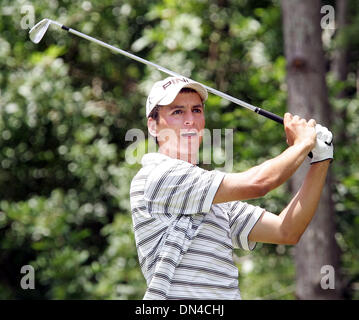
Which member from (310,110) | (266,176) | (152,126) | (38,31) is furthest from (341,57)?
(266,176)

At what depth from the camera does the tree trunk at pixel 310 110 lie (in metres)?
5.43

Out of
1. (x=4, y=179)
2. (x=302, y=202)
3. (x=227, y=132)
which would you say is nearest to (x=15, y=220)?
(x=4, y=179)

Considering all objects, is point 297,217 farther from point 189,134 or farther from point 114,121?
point 114,121

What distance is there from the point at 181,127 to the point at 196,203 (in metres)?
0.32

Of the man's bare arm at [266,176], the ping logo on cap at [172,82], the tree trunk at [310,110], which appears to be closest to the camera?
the man's bare arm at [266,176]

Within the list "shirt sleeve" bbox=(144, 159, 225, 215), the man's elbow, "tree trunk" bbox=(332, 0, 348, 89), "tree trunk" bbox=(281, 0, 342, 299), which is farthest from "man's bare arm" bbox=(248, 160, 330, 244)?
"tree trunk" bbox=(332, 0, 348, 89)

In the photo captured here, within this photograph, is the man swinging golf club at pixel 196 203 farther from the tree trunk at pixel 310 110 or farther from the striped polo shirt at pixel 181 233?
the tree trunk at pixel 310 110

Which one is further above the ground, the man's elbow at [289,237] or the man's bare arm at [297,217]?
the man's bare arm at [297,217]

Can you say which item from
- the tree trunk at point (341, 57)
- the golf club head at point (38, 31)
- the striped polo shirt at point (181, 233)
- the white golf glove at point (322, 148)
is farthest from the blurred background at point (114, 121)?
the striped polo shirt at point (181, 233)

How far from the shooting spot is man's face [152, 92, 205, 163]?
280cm

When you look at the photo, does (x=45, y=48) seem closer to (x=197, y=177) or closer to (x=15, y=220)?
(x=15, y=220)

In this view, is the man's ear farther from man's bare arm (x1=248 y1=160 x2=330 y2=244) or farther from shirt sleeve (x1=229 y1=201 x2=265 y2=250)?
man's bare arm (x1=248 y1=160 x2=330 y2=244)

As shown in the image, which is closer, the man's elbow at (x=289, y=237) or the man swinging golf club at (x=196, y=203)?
the man swinging golf club at (x=196, y=203)

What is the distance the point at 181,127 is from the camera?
281 centimetres
